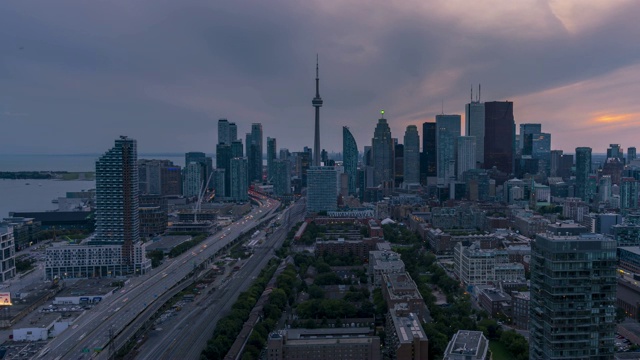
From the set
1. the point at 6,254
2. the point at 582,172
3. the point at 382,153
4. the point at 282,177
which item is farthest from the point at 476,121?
the point at 6,254

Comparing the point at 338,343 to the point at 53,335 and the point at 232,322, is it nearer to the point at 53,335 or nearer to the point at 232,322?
the point at 232,322

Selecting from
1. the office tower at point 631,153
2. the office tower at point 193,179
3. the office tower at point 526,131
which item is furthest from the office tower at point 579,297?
the office tower at point 631,153

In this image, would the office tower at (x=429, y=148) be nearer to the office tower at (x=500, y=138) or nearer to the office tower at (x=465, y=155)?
the office tower at (x=465, y=155)

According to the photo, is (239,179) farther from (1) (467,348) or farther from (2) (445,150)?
(1) (467,348)

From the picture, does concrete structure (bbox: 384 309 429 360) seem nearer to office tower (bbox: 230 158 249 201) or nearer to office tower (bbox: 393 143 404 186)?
office tower (bbox: 230 158 249 201)

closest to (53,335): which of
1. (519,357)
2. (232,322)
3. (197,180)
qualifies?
(232,322)

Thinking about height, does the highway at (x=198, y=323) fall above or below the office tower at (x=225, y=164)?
below
